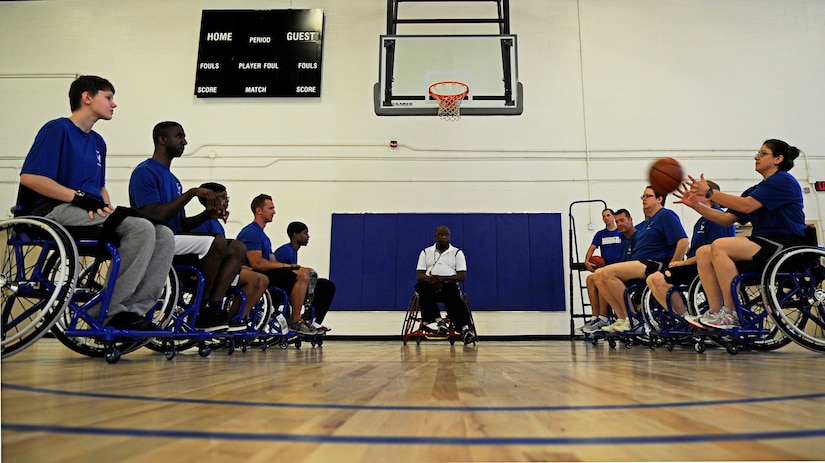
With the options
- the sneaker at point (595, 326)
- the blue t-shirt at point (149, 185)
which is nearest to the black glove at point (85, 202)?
the blue t-shirt at point (149, 185)

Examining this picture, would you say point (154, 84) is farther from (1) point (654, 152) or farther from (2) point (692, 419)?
(2) point (692, 419)

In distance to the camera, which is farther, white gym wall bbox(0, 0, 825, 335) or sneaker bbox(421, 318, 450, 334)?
white gym wall bbox(0, 0, 825, 335)

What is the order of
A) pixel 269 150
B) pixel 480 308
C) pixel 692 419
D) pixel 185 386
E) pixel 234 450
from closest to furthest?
pixel 234 450 → pixel 692 419 → pixel 185 386 → pixel 480 308 → pixel 269 150

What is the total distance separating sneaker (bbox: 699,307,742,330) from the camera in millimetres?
2232

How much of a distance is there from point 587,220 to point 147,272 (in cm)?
478

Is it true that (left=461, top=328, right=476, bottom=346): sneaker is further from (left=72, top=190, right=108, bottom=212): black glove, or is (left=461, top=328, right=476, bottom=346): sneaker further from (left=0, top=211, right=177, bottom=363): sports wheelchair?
(left=72, top=190, right=108, bottom=212): black glove

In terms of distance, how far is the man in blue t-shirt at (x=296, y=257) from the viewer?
3.70m

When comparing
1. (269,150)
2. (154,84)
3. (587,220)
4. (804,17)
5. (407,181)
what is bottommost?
(587,220)

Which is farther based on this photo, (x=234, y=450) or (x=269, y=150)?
(x=269, y=150)

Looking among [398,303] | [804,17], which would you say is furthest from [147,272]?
[804,17]

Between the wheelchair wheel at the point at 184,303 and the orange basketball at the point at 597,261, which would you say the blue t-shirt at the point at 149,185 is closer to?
the wheelchair wheel at the point at 184,303

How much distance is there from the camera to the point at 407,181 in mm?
5719

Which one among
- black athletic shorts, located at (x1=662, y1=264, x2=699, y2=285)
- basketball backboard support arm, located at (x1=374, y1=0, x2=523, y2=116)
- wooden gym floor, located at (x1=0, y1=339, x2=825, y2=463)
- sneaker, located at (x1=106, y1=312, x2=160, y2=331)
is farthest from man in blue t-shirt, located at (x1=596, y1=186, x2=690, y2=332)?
sneaker, located at (x1=106, y1=312, x2=160, y2=331)

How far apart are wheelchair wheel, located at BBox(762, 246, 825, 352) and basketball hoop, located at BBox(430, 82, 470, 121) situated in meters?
3.01
